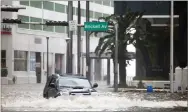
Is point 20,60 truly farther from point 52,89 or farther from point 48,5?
point 52,89

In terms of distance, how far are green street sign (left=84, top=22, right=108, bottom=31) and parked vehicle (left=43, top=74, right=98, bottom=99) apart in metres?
Answer: 6.68

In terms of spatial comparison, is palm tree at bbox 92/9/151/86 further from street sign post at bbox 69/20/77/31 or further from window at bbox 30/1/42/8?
window at bbox 30/1/42/8

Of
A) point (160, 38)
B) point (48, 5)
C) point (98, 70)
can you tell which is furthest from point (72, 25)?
point (160, 38)

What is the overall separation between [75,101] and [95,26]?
862cm

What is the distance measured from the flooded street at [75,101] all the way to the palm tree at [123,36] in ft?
9.67

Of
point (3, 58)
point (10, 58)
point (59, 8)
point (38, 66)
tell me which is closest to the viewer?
point (3, 58)

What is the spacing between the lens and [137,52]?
26.6 m

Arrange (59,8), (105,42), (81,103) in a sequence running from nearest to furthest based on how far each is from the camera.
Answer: (81,103) < (59,8) < (105,42)

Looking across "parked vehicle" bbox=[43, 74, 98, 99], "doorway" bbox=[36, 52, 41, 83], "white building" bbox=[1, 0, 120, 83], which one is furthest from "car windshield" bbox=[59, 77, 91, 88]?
"doorway" bbox=[36, 52, 41, 83]

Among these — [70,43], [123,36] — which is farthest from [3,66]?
[123,36]

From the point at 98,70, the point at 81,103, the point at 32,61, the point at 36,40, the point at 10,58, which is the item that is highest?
the point at 36,40

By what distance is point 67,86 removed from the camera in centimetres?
1678

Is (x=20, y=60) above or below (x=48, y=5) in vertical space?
below

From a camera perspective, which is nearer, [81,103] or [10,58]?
[81,103]
